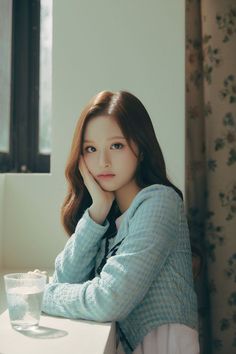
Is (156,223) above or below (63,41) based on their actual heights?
below

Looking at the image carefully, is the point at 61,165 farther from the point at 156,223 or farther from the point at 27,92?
the point at 156,223

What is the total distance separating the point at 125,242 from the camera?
3.01ft

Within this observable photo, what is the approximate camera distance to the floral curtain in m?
1.55

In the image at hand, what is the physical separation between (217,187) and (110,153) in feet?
2.01

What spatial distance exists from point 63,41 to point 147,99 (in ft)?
1.19

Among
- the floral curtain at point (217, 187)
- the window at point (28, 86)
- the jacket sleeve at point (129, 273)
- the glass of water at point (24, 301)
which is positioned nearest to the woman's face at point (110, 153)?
the jacket sleeve at point (129, 273)

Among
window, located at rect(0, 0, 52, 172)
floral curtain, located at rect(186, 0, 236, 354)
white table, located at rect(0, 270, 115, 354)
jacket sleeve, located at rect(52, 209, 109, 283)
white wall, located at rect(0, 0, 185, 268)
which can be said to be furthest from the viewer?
window, located at rect(0, 0, 52, 172)

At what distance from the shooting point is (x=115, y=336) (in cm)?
92

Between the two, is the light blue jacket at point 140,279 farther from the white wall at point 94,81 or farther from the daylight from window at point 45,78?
the daylight from window at point 45,78

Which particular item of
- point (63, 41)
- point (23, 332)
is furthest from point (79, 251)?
point (63, 41)

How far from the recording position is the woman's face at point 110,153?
1.05 meters

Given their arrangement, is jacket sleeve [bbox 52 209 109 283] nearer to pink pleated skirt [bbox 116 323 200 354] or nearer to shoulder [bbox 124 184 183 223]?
shoulder [bbox 124 184 183 223]

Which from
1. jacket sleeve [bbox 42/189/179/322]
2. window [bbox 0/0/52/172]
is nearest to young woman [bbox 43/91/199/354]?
jacket sleeve [bbox 42/189/179/322]

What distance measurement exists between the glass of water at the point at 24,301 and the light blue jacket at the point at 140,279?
0.26ft
